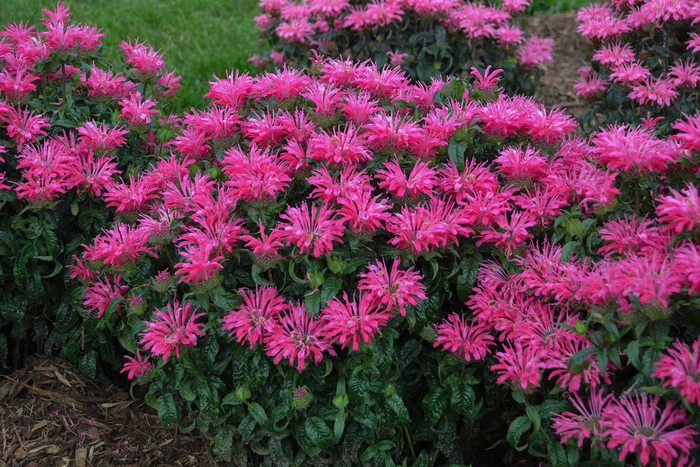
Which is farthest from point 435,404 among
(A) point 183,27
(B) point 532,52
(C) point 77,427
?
(A) point 183,27

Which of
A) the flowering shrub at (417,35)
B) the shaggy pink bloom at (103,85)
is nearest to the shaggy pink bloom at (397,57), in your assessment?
the flowering shrub at (417,35)

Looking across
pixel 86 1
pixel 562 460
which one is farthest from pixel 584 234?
pixel 86 1

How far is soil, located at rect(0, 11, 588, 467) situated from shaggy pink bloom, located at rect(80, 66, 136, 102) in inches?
38.9

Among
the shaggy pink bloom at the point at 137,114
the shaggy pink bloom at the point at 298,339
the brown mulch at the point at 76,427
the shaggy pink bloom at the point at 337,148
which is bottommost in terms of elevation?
the brown mulch at the point at 76,427

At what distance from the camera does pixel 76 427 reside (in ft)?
7.94

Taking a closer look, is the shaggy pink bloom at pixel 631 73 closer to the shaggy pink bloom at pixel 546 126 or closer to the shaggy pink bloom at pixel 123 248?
the shaggy pink bloom at pixel 546 126

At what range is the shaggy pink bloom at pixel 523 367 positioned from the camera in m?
1.75

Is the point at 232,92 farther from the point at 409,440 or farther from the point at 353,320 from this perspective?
the point at 409,440

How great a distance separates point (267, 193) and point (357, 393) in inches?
22.8

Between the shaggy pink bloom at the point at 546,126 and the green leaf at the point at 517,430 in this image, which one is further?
the shaggy pink bloom at the point at 546,126

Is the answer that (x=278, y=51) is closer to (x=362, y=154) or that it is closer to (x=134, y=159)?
(x=134, y=159)

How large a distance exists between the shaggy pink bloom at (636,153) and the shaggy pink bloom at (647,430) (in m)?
0.59

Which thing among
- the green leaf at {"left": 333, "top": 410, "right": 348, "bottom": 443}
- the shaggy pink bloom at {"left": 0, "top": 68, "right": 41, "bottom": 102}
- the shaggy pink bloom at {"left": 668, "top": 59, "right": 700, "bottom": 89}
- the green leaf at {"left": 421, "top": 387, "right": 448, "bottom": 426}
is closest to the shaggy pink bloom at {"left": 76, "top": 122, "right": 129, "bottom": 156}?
the shaggy pink bloom at {"left": 0, "top": 68, "right": 41, "bottom": 102}

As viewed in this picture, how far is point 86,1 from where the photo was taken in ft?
19.6
